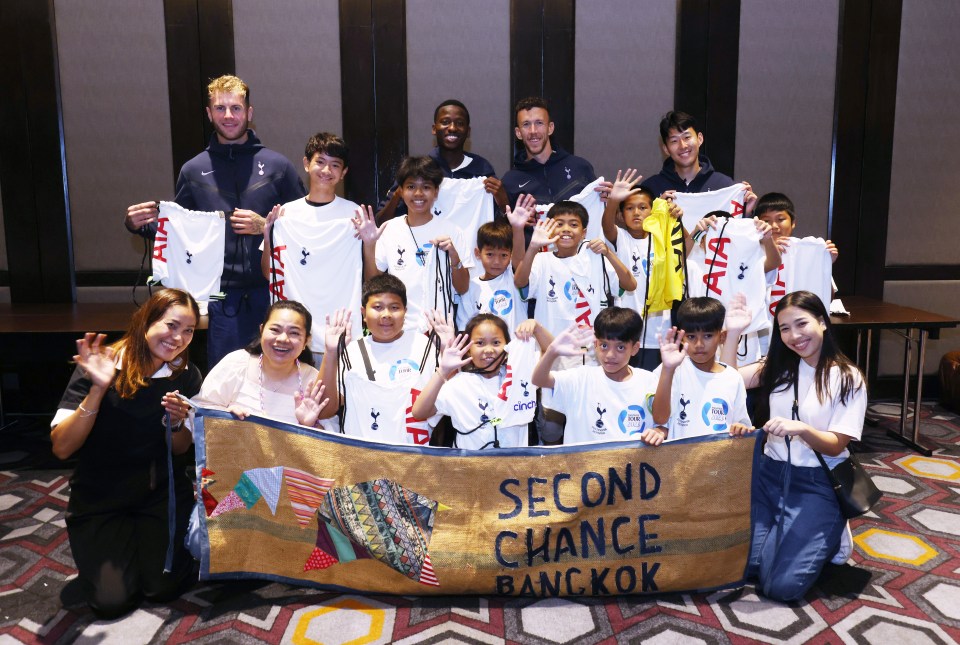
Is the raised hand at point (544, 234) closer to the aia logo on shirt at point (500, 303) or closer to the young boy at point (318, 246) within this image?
the aia logo on shirt at point (500, 303)

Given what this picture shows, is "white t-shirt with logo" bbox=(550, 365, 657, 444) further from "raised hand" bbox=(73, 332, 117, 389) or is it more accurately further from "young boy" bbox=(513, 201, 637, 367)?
"raised hand" bbox=(73, 332, 117, 389)

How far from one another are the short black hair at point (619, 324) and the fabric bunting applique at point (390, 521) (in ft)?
3.11

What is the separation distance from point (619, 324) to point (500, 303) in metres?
0.85

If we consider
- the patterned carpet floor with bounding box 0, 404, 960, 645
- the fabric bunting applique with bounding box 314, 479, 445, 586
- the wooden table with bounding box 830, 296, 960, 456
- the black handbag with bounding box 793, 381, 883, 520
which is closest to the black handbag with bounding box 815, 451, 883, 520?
the black handbag with bounding box 793, 381, 883, 520

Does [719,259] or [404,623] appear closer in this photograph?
[404,623]

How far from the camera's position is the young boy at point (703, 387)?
Answer: 296 cm

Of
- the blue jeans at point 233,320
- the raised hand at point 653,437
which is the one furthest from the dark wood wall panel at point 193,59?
the raised hand at point 653,437

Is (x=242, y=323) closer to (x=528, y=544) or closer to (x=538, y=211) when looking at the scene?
(x=538, y=211)

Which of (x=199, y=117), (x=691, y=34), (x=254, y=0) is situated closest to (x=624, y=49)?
(x=691, y=34)

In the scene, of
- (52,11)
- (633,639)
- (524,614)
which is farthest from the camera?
(52,11)

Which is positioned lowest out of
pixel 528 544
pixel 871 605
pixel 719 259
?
pixel 871 605

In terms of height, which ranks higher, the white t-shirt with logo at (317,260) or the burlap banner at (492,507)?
the white t-shirt with logo at (317,260)

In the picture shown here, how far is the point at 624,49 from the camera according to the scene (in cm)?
532

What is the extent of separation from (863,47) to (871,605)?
4412 millimetres
